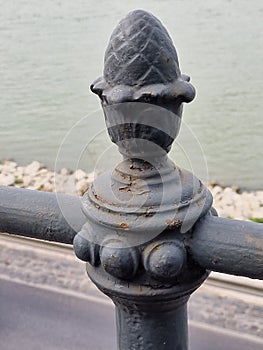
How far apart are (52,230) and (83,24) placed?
193 inches

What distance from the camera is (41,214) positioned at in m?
0.60

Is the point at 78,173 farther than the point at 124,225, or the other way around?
the point at 78,173

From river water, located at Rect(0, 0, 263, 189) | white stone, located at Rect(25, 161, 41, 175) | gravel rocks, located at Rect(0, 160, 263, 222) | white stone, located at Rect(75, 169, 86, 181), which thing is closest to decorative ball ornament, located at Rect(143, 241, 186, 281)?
white stone, located at Rect(75, 169, 86, 181)

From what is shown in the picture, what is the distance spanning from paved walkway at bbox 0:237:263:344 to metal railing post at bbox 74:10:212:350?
1.20 meters

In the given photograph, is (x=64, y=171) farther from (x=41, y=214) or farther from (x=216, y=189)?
(x=216, y=189)

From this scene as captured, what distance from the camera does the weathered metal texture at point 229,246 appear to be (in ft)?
1.69

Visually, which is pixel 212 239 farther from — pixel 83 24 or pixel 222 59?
pixel 83 24

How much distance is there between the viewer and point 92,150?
0.71 m

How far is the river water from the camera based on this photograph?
3.89 meters

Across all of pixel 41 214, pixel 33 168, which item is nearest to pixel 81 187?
pixel 41 214

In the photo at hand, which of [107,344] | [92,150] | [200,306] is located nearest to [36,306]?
[107,344]

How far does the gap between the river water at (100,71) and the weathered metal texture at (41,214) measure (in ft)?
9.68

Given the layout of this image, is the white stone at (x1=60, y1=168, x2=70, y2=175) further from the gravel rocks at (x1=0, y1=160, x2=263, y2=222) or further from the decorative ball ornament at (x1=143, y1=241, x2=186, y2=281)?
the gravel rocks at (x1=0, y1=160, x2=263, y2=222)

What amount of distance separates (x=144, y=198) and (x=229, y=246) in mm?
85
